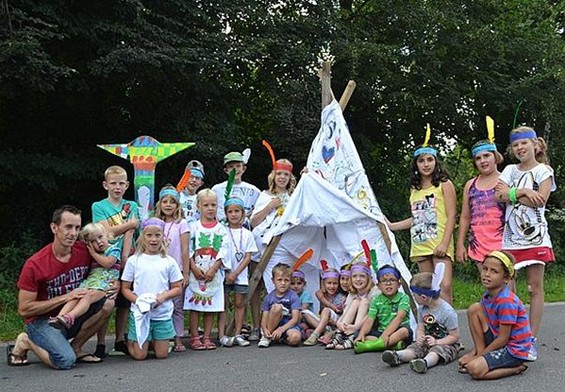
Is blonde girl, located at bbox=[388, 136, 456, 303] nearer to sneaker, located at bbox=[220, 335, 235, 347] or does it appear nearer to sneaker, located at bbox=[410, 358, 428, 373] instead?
sneaker, located at bbox=[410, 358, 428, 373]

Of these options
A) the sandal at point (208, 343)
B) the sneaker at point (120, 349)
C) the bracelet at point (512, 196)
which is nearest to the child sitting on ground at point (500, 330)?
the bracelet at point (512, 196)

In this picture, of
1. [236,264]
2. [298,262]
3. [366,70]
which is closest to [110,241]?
[236,264]

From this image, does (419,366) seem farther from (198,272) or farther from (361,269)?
(198,272)

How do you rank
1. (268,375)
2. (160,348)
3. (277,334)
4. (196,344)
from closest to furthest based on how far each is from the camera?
(268,375) → (160,348) → (196,344) → (277,334)

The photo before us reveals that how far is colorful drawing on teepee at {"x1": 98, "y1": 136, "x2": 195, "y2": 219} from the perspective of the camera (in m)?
7.10

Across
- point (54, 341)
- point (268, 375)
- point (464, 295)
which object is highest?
point (54, 341)

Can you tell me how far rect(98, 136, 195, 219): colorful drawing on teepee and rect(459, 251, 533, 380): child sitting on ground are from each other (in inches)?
137

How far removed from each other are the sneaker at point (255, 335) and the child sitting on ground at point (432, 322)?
1.83 m

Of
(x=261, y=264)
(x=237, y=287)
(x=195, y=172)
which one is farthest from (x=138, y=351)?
(x=195, y=172)

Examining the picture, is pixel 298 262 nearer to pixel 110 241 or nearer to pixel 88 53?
pixel 110 241

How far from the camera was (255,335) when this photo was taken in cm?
697

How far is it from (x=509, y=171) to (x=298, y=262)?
2.40m

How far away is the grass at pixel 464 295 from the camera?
7875 millimetres

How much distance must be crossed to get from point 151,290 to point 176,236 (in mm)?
659
